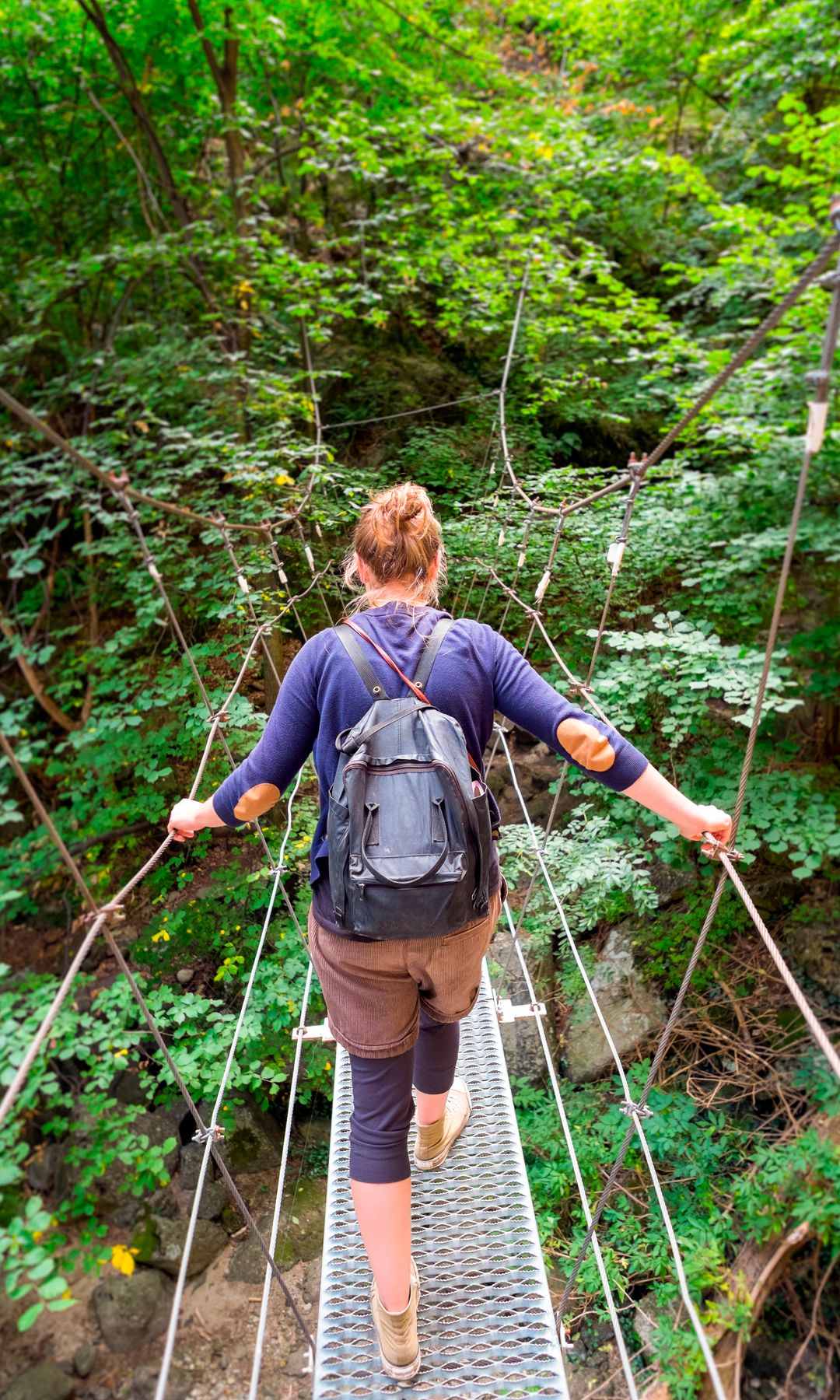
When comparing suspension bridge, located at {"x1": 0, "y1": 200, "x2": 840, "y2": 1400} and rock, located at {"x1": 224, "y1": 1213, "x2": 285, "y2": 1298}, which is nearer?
suspension bridge, located at {"x1": 0, "y1": 200, "x2": 840, "y2": 1400}

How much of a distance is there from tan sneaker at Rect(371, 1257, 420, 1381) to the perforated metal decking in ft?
0.07

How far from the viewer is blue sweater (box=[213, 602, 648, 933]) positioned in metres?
0.65

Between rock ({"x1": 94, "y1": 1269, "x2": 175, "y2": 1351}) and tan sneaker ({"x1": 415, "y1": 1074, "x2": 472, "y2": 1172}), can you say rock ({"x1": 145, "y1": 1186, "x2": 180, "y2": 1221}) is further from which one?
tan sneaker ({"x1": 415, "y1": 1074, "x2": 472, "y2": 1172})

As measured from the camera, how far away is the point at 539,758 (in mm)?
2635

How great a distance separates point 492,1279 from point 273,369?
9.11 feet

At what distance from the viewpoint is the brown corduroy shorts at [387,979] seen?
66 centimetres

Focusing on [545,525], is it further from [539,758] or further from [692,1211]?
[692,1211]

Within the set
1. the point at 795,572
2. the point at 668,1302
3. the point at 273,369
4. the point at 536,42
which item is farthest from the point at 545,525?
the point at 536,42

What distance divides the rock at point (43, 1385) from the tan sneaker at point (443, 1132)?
1.84m

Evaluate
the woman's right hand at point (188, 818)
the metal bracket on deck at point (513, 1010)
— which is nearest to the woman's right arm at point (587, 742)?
the woman's right hand at point (188, 818)

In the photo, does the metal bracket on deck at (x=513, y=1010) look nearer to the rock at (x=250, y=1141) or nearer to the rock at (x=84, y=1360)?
the rock at (x=250, y=1141)

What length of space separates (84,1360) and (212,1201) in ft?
1.65

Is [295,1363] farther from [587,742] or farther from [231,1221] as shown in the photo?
[587,742]

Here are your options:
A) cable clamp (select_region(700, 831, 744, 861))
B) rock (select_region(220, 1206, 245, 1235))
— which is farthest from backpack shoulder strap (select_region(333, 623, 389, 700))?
rock (select_region(220, 1206, 245, 1235))
